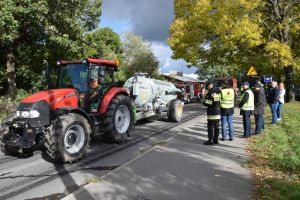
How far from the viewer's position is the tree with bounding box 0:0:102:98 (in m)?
17.6

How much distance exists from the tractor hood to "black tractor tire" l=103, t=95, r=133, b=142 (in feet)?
3.79

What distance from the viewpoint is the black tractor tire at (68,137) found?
349 inches

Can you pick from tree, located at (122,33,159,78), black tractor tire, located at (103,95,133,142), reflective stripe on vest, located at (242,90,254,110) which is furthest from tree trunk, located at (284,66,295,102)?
tree, located at (122,33,159,78)

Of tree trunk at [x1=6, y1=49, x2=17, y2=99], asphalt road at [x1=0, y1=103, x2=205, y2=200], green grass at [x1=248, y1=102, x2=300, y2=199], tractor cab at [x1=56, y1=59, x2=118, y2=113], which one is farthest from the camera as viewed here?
tree trunk at [x1=6, y1=49, x2=17, y2=99]

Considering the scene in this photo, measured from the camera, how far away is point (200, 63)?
1109 inches

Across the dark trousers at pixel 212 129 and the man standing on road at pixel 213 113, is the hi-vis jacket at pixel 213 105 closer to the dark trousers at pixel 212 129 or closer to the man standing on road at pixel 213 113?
the man standing on road at pixel 213 113

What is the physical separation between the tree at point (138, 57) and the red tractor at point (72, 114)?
39.6 meters

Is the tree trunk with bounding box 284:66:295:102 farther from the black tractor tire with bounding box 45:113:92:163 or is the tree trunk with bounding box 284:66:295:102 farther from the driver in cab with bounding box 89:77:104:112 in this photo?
the black tractor tire with bounding box 45:113:92:163

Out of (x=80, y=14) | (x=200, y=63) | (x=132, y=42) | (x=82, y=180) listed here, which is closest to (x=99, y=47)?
(x=80, y=14)

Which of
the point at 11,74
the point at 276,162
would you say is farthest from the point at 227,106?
the point at 11,74

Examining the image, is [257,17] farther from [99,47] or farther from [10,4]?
[10,4]

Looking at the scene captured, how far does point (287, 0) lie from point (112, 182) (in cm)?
2402

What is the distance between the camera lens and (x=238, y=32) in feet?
72.3

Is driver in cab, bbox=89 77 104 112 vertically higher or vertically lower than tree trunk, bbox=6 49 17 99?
lower
